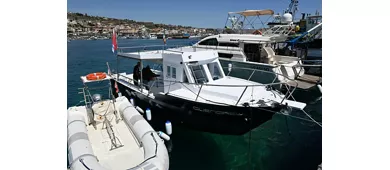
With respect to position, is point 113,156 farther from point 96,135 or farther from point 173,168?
point 173,168

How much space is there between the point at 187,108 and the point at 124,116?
92.3 inches

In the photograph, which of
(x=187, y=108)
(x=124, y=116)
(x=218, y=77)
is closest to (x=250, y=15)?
(x=218, y=77)

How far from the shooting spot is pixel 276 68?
45.0 ft

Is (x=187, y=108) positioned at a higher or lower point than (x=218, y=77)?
lower

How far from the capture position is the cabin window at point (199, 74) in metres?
9.03

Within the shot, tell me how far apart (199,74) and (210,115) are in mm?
2001

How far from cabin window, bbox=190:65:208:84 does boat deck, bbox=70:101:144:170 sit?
3.32 metres

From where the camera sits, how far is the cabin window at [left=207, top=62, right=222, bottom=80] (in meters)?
9.88

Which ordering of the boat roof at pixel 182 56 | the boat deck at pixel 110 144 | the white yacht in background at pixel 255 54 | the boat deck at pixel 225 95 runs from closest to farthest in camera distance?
the boat deck at pixel 110 144, the boat deck at pixel 225 95, the boat roof at pixel 182 56, the white yacht in background at pixel 255 54

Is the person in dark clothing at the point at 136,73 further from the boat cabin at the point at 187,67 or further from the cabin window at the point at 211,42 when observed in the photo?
the cabin window at the point at 211,42

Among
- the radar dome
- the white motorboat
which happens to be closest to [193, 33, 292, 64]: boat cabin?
the radar dome

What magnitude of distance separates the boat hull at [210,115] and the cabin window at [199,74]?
124 cm

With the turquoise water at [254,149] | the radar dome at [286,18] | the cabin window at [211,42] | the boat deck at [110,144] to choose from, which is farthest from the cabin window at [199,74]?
the radar dome at [286,18]

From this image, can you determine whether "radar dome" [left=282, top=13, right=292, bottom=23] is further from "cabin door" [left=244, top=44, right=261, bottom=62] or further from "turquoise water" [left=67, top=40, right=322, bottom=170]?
"turquoise water" [left=67, top=40, right=322, bottom=170]
